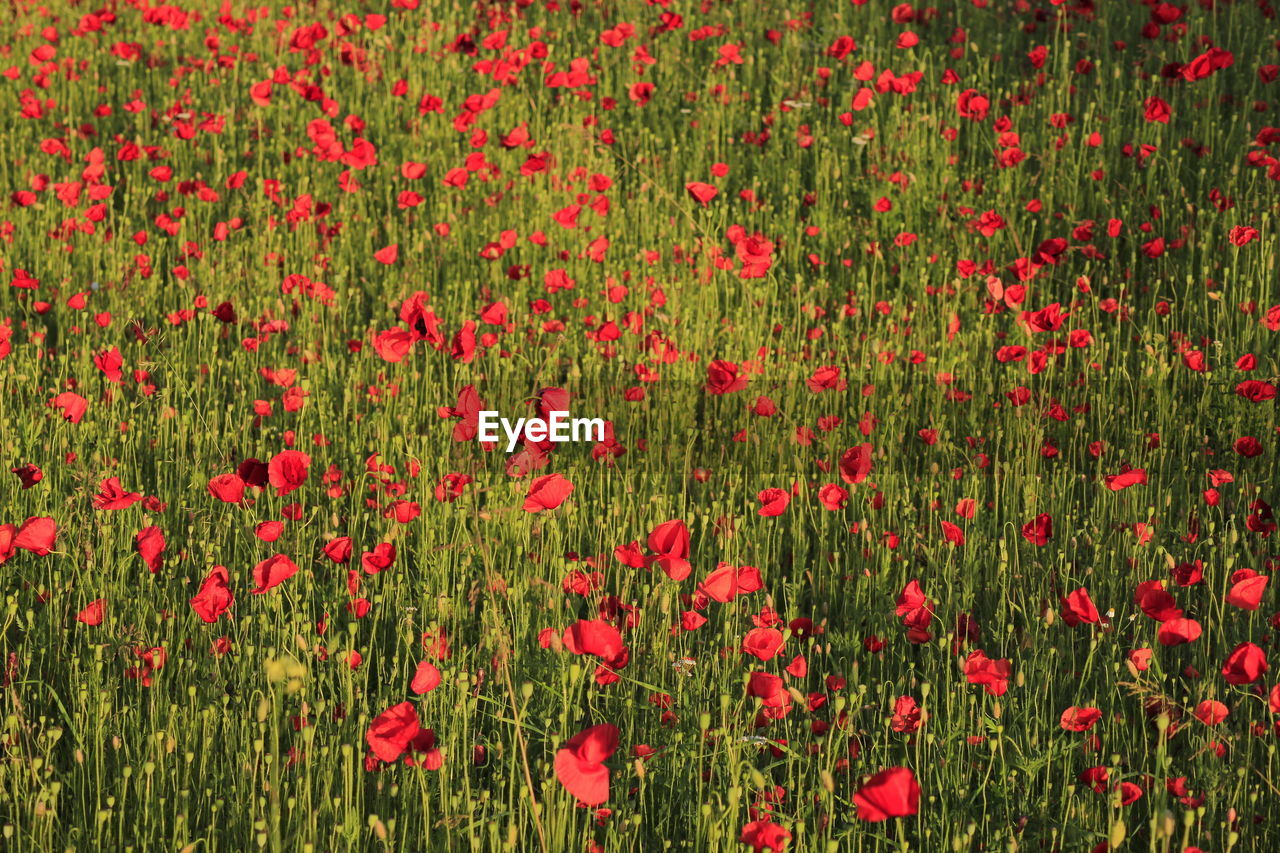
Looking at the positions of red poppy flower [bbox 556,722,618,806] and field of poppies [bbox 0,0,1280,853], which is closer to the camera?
red poppy flower [bbox 556,722,618,806]

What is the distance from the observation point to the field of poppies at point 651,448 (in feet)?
7.30

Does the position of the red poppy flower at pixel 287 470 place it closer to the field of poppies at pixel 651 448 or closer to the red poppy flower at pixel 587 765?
the field of poppies at pixel 651 448

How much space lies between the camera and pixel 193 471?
331 cm

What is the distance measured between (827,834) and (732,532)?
3.19 feet

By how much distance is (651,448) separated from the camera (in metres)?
3.58

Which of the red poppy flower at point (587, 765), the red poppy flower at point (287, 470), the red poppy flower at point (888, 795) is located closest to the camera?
the red poppy flower at point (888, 795)

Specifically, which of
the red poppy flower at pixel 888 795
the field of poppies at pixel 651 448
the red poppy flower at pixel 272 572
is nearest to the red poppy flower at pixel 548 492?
the field of poppies at pixel 651 448

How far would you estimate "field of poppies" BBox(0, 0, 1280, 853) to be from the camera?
2.23 m

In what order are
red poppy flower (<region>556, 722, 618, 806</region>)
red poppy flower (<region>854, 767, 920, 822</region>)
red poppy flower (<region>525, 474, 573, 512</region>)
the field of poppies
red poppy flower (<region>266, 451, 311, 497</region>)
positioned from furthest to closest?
red poppy flower (<region>266, 451, 311, 497</region>), red poppy flower (<region>525, 474, 573, 512</region>), the field of poppies, red poppy flower (<region>556, 722, 618, 806</region>), red poppy flower (<region>854, 767, 920, 822</region>)

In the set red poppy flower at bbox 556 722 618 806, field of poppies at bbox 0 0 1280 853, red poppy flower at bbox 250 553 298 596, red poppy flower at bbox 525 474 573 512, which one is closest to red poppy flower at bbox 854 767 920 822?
field of poppies at bbox 0 0 1280 853

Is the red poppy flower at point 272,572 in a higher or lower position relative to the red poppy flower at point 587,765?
higher

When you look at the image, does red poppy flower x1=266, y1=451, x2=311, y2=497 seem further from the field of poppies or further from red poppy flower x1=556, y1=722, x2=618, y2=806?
red poppy flower x1=556, y1=722, x2=618, y2=806

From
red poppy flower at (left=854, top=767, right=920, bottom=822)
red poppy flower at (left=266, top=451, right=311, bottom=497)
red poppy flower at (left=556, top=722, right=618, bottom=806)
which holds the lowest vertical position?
red poppy flower at (left=556, top=722, right=618, bottom=806)

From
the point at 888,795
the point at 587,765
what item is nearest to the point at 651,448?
the point at 587,765
